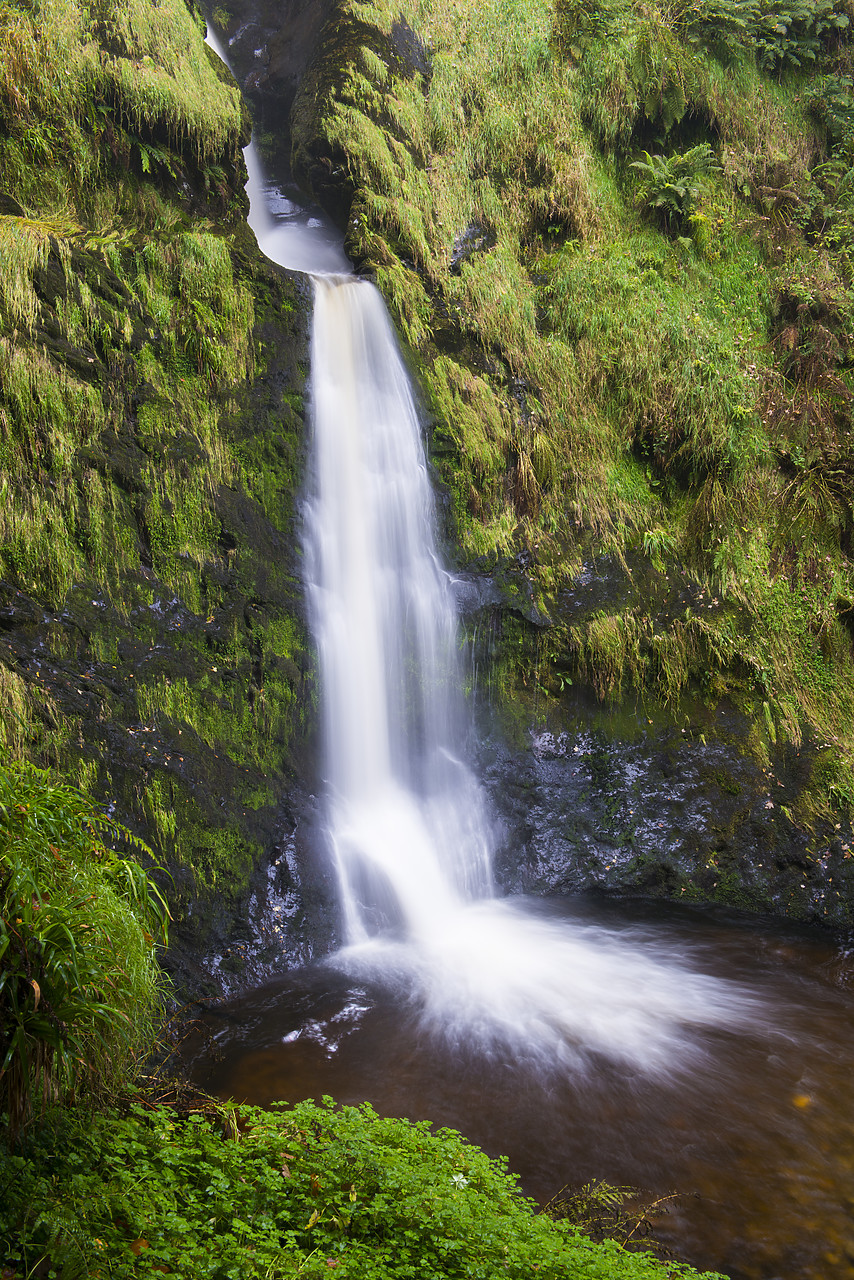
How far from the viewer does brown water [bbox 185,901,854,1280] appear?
3.18 metres

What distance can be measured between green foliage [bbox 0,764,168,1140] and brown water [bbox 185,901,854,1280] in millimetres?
1541

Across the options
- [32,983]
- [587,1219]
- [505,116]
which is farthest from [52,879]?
[505,116]

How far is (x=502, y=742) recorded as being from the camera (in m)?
6.84

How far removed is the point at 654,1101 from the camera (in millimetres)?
3982

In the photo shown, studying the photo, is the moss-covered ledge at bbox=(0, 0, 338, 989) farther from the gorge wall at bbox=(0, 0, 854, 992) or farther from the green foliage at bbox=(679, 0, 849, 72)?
the green foliage at bbox=(679, 0, 849, 72)

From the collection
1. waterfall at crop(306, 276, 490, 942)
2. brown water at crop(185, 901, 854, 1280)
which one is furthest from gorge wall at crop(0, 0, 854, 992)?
brown water at crop(185, 901, 854, 1280)

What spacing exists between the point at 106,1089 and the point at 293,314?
20.1 ft

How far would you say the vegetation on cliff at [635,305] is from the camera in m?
7.25

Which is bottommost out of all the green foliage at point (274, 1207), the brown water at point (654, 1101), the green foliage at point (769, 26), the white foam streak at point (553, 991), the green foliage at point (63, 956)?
the white foam streak at point (553, 991)

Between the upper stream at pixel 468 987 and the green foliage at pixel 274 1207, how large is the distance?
34.4 inches

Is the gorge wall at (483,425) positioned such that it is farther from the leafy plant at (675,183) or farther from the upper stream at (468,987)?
the upper stream at (468,987)

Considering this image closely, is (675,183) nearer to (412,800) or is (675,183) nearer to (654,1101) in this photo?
(412,800)

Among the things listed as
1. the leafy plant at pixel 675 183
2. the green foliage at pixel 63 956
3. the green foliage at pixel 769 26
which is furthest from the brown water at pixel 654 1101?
the green foliage at pixel 769 26

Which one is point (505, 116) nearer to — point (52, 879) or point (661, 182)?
point (661, 182)
